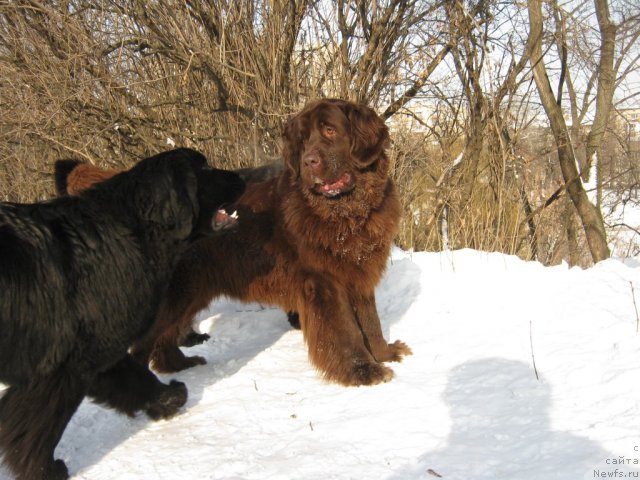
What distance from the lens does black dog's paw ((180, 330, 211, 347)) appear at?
4594 mm

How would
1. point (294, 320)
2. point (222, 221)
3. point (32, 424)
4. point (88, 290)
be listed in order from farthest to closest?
point (294, 320) → point (222, 221) → point (88, 290) → point (32, 424)

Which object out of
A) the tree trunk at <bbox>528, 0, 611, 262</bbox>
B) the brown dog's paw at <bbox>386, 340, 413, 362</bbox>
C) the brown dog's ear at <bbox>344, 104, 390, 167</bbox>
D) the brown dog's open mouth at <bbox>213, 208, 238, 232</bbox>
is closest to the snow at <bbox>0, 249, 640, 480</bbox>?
the brown dog's paw at <bbox>386, 340, 413, 362</bbox>

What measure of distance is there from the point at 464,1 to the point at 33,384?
6.40 meters

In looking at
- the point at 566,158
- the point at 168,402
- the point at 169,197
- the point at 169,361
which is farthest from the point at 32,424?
the point at 566,158

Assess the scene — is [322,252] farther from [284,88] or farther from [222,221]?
[284,88]

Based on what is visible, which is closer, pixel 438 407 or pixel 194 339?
pixel 438 407

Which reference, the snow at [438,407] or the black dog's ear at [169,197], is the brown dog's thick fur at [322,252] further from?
the black dog's ear at [169,197]

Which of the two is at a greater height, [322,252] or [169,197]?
[169,197]

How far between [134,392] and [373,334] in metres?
1.70

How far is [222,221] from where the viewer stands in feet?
10.9

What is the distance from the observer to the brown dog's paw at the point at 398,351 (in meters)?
3.71

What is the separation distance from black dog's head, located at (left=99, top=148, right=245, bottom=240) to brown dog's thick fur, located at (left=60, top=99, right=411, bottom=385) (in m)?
0.59

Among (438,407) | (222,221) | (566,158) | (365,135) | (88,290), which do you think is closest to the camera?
(88,290)

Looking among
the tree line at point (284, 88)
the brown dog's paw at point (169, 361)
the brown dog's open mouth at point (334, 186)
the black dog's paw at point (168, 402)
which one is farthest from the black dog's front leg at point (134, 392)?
the tree line at point (284, 88)
